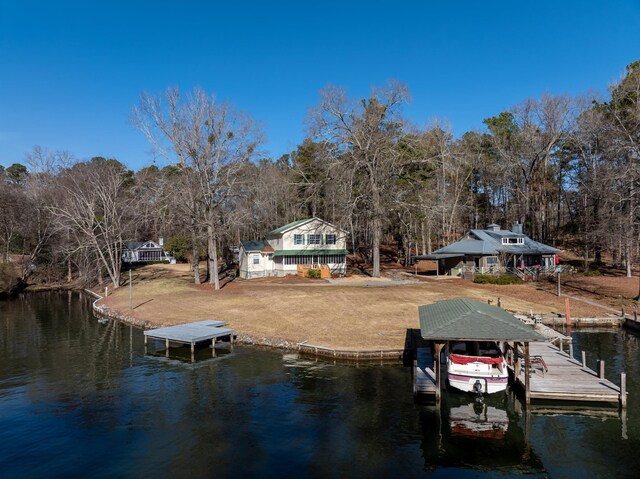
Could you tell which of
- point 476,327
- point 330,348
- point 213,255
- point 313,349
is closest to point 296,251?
point 213,255

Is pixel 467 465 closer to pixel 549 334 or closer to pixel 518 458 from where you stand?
pixel 518 458

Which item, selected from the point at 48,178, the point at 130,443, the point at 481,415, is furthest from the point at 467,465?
the point at 48,178

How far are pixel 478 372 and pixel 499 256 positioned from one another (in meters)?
34.1

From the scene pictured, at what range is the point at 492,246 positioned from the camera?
49312 millimetres

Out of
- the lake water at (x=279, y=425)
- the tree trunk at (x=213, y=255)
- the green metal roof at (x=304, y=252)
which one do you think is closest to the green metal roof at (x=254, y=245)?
the green metal roof at (x=304, y=252)

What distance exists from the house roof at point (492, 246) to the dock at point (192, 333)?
32.1m

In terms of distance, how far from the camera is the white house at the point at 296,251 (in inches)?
2085

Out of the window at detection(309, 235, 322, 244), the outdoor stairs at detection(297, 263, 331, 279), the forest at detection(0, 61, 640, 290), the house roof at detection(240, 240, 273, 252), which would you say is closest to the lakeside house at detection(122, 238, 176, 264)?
the forest at detection(0, 61, 640, 290)

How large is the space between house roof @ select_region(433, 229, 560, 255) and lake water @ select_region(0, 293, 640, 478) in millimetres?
25638

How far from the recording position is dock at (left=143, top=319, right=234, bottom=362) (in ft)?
82.4

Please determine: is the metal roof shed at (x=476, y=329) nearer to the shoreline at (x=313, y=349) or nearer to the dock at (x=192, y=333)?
the shoreline at (x=313, y=349)

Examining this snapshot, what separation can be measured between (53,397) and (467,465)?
17.1 meters

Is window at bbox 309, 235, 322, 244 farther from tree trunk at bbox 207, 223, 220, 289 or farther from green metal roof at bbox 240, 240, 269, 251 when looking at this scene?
tree trunk at bbox 207, 223, 220, 289

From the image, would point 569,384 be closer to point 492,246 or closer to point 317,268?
point 492,246
